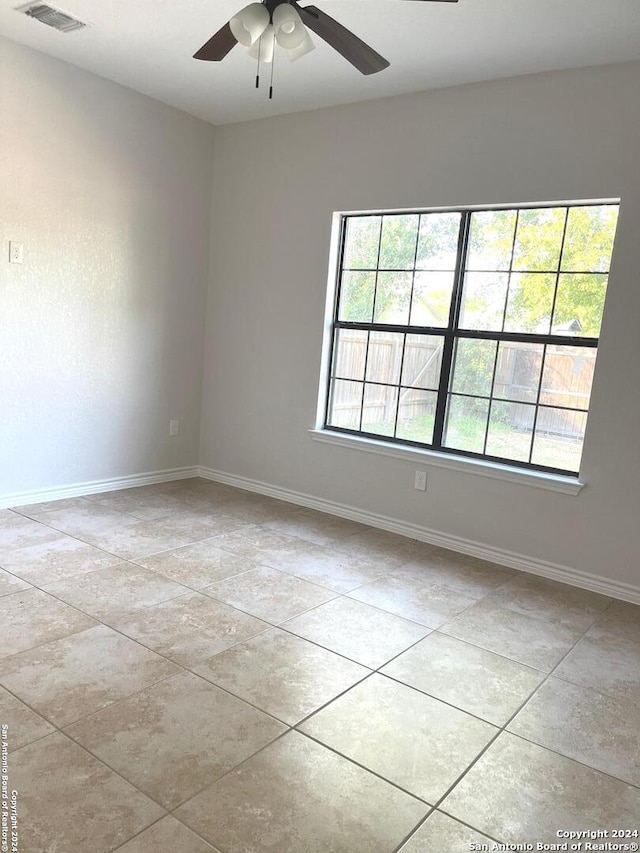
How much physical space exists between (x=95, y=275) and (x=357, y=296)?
172 cm

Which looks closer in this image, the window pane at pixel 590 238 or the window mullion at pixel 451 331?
the window pane at pixel 590 238

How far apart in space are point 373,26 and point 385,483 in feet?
8.21

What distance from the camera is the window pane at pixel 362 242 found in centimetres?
411

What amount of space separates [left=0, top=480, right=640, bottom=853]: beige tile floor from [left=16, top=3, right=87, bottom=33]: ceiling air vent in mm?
2660

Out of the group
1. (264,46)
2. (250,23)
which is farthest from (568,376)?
(250,23)

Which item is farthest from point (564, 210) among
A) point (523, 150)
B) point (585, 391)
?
point (585, 391)

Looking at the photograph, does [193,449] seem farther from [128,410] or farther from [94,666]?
[94,666]

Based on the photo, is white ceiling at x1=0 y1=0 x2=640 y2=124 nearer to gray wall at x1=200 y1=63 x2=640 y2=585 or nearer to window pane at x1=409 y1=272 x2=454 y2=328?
gray wall at x1=200 y1=63 x2=640 y2=585

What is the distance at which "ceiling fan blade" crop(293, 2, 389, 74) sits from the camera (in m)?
2.16

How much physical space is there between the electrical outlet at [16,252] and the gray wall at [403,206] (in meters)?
1.49

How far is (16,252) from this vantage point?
371 cm

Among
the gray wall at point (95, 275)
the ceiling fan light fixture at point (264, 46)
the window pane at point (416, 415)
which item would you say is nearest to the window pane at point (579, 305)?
the window pane at point (416, 415)

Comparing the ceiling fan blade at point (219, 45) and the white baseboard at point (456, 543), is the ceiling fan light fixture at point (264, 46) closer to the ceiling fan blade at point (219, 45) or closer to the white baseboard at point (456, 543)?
the ceiling fan blade at point (219, 45)

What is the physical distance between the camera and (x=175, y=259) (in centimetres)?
466
